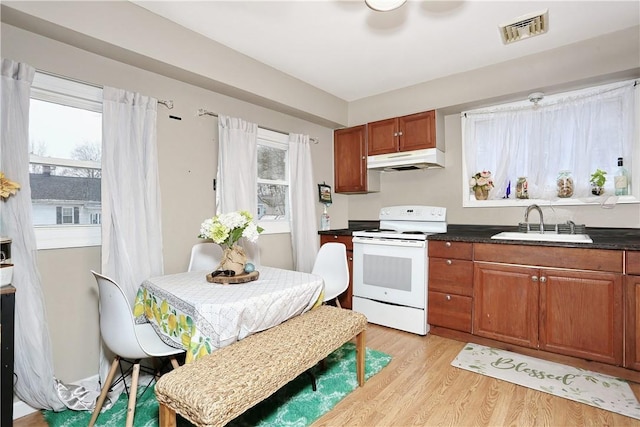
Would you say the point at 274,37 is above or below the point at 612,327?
above

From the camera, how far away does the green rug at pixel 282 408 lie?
1.79 metres

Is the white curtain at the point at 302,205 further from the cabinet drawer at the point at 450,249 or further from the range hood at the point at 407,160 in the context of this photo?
the cabinet drawer at the point at 450,249

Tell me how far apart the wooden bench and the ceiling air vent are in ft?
7.74

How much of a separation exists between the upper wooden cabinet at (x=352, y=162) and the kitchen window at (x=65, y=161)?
254cm

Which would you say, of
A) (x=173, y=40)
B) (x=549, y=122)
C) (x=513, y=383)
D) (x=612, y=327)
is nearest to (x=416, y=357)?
(x=513, y=383)

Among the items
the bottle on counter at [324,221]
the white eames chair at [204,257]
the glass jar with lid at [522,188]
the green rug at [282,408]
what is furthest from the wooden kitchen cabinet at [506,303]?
the white eames chair at [204,257]

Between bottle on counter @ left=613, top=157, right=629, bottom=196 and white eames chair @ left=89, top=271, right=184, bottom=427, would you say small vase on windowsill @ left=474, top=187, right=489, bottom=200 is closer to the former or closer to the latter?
bottle on counter @ left=613, top=157, right=629, bottom=196

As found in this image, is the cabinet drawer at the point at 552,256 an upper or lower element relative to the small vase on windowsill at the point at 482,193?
lower

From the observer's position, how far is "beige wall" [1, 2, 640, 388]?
1954 millimetres

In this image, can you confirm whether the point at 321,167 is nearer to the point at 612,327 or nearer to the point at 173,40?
the point at 173,40

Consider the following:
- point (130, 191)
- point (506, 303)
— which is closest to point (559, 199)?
point (506, 303)

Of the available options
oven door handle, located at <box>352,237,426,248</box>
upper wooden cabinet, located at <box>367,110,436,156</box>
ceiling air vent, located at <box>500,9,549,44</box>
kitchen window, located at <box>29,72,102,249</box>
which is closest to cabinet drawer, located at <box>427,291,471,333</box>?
oven door handle, located at <box>352,237,426,248</box>

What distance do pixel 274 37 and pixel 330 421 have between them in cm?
265

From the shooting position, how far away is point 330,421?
70.7 inches
